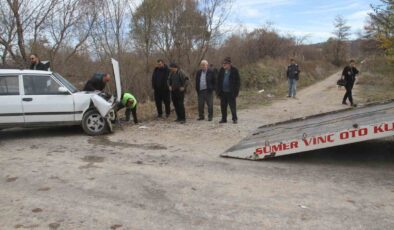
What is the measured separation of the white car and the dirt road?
450 millimetres

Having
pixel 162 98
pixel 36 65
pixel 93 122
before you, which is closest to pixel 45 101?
pixel 93 122

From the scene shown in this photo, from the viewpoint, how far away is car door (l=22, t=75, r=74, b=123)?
953 cm

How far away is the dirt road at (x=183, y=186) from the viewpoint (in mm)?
4828

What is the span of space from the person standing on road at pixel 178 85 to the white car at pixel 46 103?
6.67 ft

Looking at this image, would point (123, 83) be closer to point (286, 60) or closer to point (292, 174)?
point (292, 174)

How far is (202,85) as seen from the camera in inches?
463

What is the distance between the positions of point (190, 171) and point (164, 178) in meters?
0.59

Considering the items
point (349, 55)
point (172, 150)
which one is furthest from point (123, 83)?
point (349, 55)

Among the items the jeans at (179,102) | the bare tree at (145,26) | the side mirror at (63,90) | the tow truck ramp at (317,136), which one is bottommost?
the tow truck ramp at (317,136)

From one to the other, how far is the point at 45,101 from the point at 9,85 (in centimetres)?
86

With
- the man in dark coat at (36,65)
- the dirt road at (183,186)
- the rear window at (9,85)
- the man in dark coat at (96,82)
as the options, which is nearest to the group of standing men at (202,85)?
the man in dark coat at (96,82)

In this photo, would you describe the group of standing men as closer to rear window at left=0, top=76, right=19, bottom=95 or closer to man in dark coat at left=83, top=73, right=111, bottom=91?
man in dark coat at left=83, top=73, right=111, bottom=91

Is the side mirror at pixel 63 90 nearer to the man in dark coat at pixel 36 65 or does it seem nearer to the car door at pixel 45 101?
the car door at pixel 45 101

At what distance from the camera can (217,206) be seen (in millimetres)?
5262
